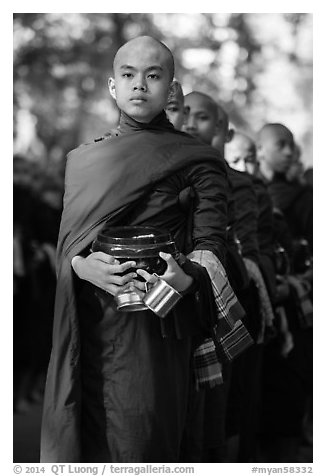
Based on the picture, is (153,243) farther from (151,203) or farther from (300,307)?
(300,307)

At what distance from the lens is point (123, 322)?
320cm

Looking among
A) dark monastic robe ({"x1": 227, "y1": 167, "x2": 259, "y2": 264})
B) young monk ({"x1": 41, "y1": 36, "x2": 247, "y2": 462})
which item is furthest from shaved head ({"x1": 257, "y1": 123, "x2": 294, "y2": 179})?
young monk ({"x1": 41, "y1": 36, "x2": 247, "y2": 462})

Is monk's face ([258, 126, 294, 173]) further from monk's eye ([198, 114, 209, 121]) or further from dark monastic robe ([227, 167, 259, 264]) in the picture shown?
dark monastic robe ([227, 167, 259, 264])

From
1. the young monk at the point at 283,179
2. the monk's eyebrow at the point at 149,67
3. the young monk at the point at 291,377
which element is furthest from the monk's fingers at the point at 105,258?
the young monk at the point at 283,179

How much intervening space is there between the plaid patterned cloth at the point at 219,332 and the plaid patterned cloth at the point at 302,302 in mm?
2253

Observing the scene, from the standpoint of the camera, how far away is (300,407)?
18.1 feet

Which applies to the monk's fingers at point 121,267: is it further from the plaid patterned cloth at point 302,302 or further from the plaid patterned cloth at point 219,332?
the plaid patterned cloth at point 302,302

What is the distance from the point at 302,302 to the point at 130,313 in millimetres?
2552

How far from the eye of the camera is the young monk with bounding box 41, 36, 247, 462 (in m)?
3.17

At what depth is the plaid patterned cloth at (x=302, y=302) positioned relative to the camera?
5539 mm

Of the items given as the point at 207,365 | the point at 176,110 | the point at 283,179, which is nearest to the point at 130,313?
the point at 207,365

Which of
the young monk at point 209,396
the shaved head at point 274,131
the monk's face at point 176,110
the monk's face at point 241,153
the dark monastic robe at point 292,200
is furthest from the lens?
the dark monastic robe at point 292,200

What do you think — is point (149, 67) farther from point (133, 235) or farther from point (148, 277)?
point (148, 277)
